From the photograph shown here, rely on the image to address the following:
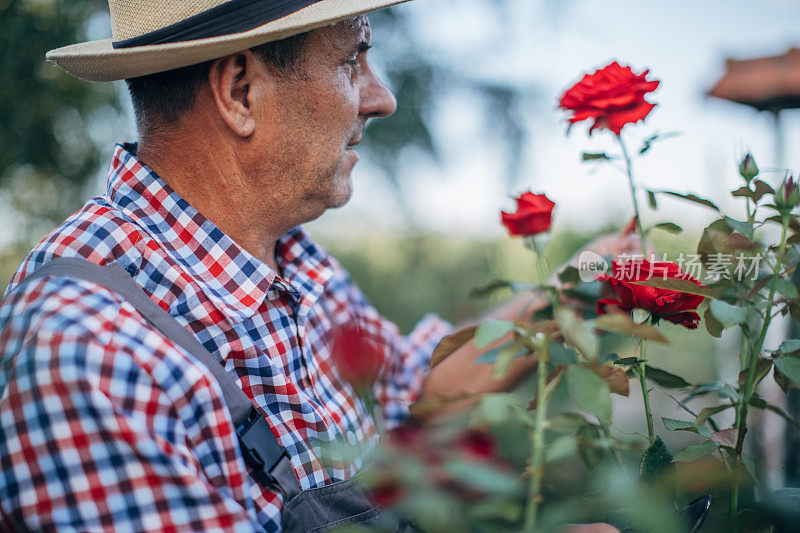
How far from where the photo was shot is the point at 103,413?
0.88 metres

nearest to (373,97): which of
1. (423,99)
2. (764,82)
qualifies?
(764,82)

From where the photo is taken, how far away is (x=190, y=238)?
4.37 ft

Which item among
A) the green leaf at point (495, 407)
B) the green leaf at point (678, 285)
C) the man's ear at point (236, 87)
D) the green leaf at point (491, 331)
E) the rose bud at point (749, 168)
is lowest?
the green leaf at point (495, 407)

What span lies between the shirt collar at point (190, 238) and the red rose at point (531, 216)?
52cm

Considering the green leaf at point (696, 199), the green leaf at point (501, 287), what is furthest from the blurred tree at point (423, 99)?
the green leaf at point (696, 199)

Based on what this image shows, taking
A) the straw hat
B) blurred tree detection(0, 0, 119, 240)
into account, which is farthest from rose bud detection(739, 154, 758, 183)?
blurred tree detection(0, 0, 119, 240)

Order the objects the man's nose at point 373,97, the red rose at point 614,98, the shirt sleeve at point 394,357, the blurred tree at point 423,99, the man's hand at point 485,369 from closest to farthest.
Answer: the red rose at point 614,98
the man's nose at point 373,97
the man's hand at point 485,369
the shirt sleeve at point 394,357
the blurred tree at point 423,99

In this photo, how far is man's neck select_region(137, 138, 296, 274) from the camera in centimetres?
137

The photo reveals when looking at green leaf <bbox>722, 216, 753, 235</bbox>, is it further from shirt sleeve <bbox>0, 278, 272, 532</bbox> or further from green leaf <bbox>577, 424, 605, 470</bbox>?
shirt sleeve <bbox>0, 278, 272, 532</bbox>

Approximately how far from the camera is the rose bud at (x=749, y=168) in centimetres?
103

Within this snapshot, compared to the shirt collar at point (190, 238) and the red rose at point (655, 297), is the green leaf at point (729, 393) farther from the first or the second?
the shirt collar at point (190, 238)

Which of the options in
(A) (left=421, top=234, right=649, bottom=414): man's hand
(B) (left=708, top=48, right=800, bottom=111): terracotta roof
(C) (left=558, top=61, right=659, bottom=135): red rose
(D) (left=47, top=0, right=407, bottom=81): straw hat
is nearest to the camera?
(C) (left=558, top=61, right=659, bottom=135): red rose

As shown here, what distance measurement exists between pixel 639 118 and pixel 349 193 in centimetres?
67

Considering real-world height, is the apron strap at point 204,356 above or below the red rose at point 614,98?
below
